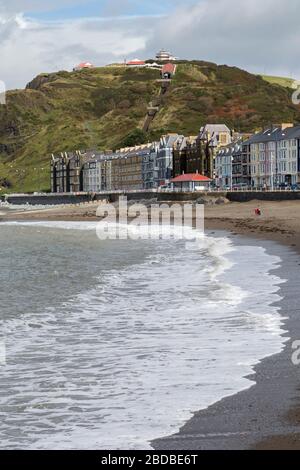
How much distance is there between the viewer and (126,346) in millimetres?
15250

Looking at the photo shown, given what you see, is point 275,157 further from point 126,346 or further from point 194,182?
point 126,346

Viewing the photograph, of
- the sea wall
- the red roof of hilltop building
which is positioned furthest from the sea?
the red roof of hilltop building

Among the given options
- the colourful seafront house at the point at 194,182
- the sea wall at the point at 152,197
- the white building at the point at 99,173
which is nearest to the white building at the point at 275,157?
the colourful seafront house at the point at 194,182

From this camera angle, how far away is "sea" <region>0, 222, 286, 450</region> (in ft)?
34.2

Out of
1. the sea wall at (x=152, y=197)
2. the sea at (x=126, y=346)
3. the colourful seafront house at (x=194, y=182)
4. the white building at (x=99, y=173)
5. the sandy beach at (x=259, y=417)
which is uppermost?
the white building at (x=99, y=173)

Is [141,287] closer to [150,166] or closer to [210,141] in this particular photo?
[210,141]

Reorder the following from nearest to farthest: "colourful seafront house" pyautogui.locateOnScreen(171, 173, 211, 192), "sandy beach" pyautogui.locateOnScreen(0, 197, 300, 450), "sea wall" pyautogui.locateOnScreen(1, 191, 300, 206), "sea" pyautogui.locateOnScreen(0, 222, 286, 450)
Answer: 1. "sandy beach" pyautogui.locateOnScreen(0, 197, 300, 450)
2. "sea" pyautogui.locateOnScreen(0, 222, 286, 450)
3. "sea wall" pyautogui.locateOnScreen(1, 191, 300, 206)
4. "colourful seafront house" pyautogui.locateOnScreen(171, 173, 211, 192)

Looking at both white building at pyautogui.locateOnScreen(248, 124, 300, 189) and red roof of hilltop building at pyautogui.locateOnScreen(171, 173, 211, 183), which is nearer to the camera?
white building at pyautogui.locateOnScreen(248, 124, 300, 189)

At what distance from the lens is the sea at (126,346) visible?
10.4 metres

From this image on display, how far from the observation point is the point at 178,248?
1668 inches

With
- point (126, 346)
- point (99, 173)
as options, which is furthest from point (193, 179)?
point (126, 346)

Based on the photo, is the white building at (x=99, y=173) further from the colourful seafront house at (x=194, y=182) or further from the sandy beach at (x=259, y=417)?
the sandy beach at (x=259, y=417)

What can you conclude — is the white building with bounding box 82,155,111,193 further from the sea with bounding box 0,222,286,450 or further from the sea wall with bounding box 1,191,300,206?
the sea with bounding box 0,222,286,450

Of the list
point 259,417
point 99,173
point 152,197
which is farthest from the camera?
point 99,173
